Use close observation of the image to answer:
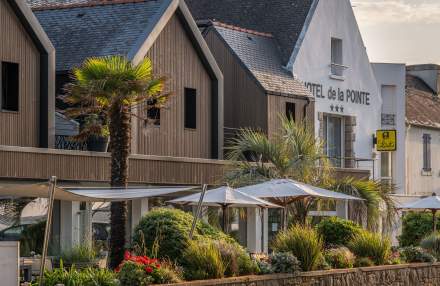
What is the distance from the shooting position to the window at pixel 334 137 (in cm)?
4475

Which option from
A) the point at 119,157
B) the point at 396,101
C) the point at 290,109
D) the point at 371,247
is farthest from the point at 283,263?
the point at 396,101

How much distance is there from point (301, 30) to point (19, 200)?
1603cm

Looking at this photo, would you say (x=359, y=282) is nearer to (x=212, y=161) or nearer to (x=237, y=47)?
(x=212, y=161)

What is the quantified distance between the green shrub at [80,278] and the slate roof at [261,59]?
67.2 feet

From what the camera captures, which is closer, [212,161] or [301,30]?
[212,161]

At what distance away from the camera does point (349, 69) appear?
149 ft

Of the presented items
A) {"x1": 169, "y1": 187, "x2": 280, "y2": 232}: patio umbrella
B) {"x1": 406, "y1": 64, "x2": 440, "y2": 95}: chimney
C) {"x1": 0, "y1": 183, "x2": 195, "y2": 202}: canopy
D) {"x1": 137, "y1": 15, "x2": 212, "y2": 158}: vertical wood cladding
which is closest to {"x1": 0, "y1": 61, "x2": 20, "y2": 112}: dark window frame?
{"x1": 137, "y1": 15, "x2": 212, "y2": 158}: vertical wood cladding

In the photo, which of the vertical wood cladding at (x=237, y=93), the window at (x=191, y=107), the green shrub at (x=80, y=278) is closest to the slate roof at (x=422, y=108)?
the vertical wood cladding at (x=237, y=93)

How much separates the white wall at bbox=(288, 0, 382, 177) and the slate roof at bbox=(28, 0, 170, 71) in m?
7.65

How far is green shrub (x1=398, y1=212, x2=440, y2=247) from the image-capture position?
135 feet

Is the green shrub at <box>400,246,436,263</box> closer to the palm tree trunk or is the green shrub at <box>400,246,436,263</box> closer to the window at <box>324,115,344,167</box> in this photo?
the palm tree trunk

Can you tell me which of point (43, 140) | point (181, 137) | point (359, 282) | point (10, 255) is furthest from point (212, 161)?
point (10, 255)

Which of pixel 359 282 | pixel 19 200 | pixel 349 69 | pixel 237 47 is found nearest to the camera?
pixel 359 282

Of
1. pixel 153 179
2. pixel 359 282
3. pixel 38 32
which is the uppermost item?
pixel 38 32
